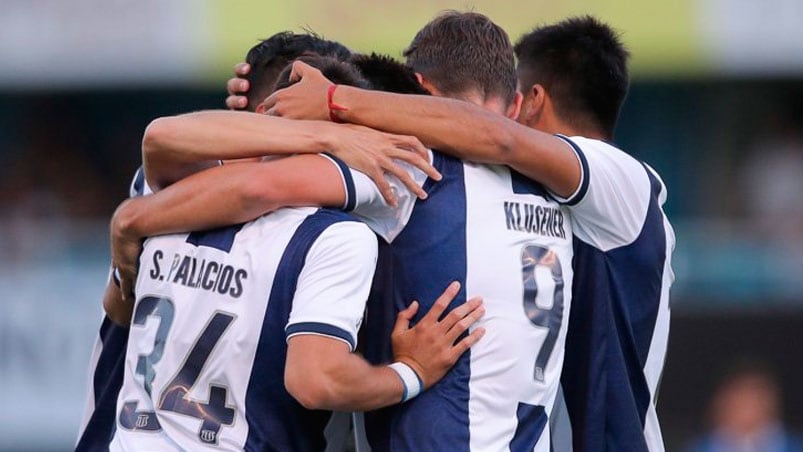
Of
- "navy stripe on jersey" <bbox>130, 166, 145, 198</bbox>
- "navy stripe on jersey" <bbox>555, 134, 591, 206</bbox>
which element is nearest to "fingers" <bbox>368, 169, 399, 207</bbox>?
"navy stripe on jersey" <bbox>555, 134, 591, 206</bbox>

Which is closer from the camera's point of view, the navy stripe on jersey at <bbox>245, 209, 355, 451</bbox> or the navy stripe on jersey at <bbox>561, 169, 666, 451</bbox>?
the navy stripe on jersey at <bbox>245, 209, 355, 451</bbox>

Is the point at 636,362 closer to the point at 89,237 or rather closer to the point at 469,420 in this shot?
the point at 469,420

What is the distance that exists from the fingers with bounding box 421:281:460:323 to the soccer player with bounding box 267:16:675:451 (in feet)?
1.23

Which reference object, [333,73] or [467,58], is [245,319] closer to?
[333,73]

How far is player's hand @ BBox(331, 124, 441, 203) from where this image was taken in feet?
13.1

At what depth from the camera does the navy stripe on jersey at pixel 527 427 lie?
4.14 m

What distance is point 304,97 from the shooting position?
4.19 meters

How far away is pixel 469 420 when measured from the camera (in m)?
4.07

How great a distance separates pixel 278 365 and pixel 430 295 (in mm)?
475

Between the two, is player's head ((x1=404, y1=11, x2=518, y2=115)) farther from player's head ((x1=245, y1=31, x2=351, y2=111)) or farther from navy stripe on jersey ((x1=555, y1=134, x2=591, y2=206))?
player's head ((x1=245, y1=31, x2=351, y2=111))

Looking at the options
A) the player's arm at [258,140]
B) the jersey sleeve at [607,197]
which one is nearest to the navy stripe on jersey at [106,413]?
the player's arm at [258,140]

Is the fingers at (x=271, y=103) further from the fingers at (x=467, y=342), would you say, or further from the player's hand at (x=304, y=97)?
the fingers at (x=467, y=342)

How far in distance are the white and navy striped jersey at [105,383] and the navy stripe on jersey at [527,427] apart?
1330 mm

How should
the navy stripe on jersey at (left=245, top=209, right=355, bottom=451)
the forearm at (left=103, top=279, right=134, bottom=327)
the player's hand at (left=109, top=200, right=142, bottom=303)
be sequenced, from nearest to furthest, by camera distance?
the navy stripe on jersey at (left=245, top=209, right=355, bottom=451), the player's hand at (left=109, top=200, right=142, bottom=303), the forearm at (left=103, top=279, right=134, bottom=327)
